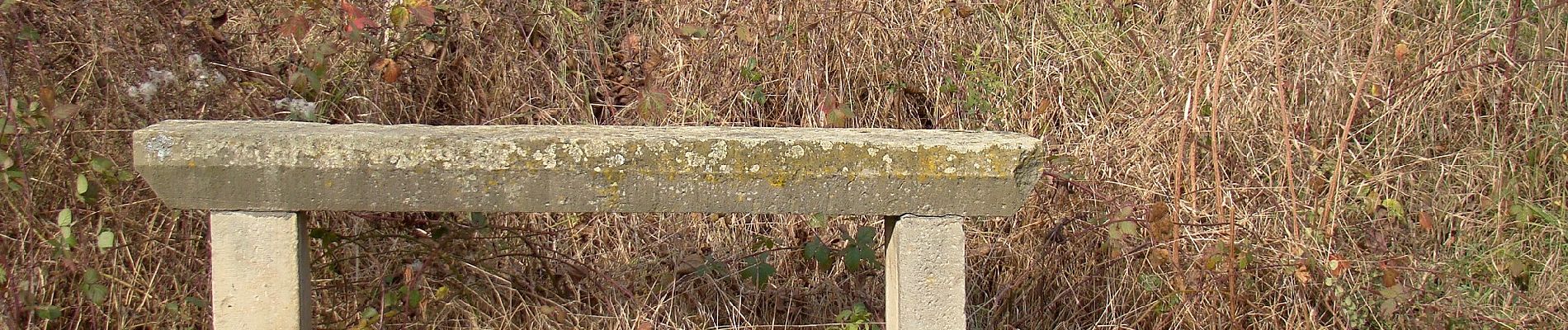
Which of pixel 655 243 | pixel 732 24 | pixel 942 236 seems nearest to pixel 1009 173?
pixel 942 236

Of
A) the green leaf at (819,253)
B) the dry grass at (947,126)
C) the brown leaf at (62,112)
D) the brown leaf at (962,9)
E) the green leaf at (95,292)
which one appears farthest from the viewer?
the brown leaf at (962,9)

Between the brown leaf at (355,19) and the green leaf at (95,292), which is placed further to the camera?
the brown leaf at (355,19)

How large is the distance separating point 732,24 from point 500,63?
2.63ft

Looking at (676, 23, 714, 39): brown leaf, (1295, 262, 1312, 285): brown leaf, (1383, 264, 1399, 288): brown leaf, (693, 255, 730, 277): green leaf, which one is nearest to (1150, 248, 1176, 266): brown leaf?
(1295, 262, 1312, 285): brown leaf

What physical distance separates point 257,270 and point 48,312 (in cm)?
121

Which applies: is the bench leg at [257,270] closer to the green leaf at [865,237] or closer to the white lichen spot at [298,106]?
the white lichen spot at [298,106]

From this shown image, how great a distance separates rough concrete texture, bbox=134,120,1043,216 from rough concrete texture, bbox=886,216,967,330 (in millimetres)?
91

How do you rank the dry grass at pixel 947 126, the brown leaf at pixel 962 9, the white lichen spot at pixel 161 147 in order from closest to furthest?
the white lichen spot at pixel 161 147
the dry grass at pixel 947 126
the brown leaf at pixel 962 9

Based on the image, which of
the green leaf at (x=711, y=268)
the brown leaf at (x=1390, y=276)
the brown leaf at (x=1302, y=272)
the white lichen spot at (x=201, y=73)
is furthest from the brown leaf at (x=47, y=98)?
the brown leaf at (x=1390, y=276)

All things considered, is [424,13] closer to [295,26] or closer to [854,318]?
[295,26]

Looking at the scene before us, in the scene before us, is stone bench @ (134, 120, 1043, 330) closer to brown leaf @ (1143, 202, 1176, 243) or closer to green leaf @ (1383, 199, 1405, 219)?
brown leaf @ (1143, 202, 1176, 243)

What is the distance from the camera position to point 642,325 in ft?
11.3

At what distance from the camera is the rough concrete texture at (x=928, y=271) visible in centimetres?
226

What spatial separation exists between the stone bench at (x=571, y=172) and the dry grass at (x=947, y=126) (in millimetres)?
1180
